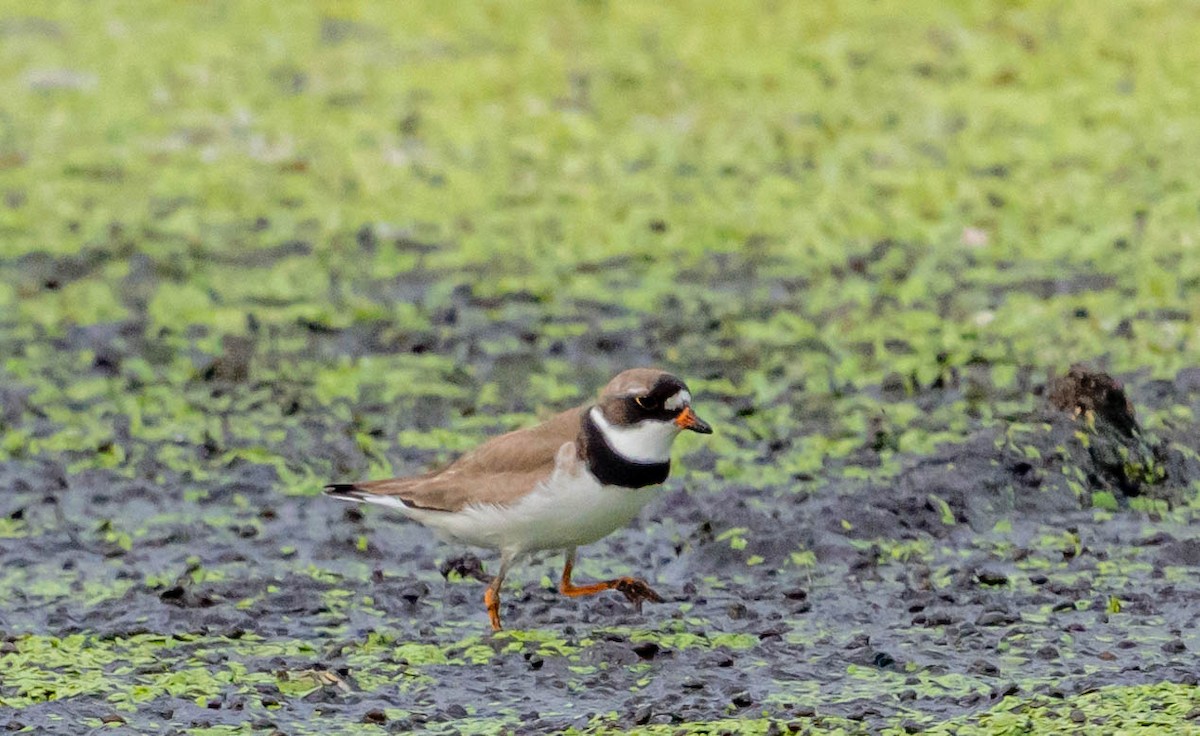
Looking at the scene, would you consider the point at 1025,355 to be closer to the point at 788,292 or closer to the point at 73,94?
the point at 788,292

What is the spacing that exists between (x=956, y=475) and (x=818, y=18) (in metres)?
8.27

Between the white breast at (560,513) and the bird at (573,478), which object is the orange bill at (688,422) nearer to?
the bird at (573,478)

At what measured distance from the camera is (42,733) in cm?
634

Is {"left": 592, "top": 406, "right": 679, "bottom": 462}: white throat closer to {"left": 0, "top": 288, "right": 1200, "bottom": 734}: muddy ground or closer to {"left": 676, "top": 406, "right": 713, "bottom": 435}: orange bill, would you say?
{"left": 676, "top": 406, "right": 713, "bottom": 435}: orange bill

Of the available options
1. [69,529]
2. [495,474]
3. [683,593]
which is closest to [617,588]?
[683,593]

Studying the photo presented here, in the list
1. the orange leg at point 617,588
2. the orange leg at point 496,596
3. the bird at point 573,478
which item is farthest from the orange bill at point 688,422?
the orange leg at point 496,596

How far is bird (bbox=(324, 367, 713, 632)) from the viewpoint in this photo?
23.0ft

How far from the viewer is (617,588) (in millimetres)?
7395

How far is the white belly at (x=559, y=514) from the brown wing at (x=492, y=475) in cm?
5

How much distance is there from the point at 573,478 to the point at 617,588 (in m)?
0.58

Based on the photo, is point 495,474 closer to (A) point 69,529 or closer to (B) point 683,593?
(B) point 683,593

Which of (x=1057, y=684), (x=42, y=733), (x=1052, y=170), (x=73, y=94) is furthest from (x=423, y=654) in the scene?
(x=73, y=94)

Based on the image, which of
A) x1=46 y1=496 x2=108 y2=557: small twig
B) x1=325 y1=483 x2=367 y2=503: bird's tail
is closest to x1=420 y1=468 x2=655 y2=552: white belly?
x1=325 y1=483 x2=367 y2=503: bird's tail

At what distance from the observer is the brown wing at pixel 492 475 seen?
718 centimetres
